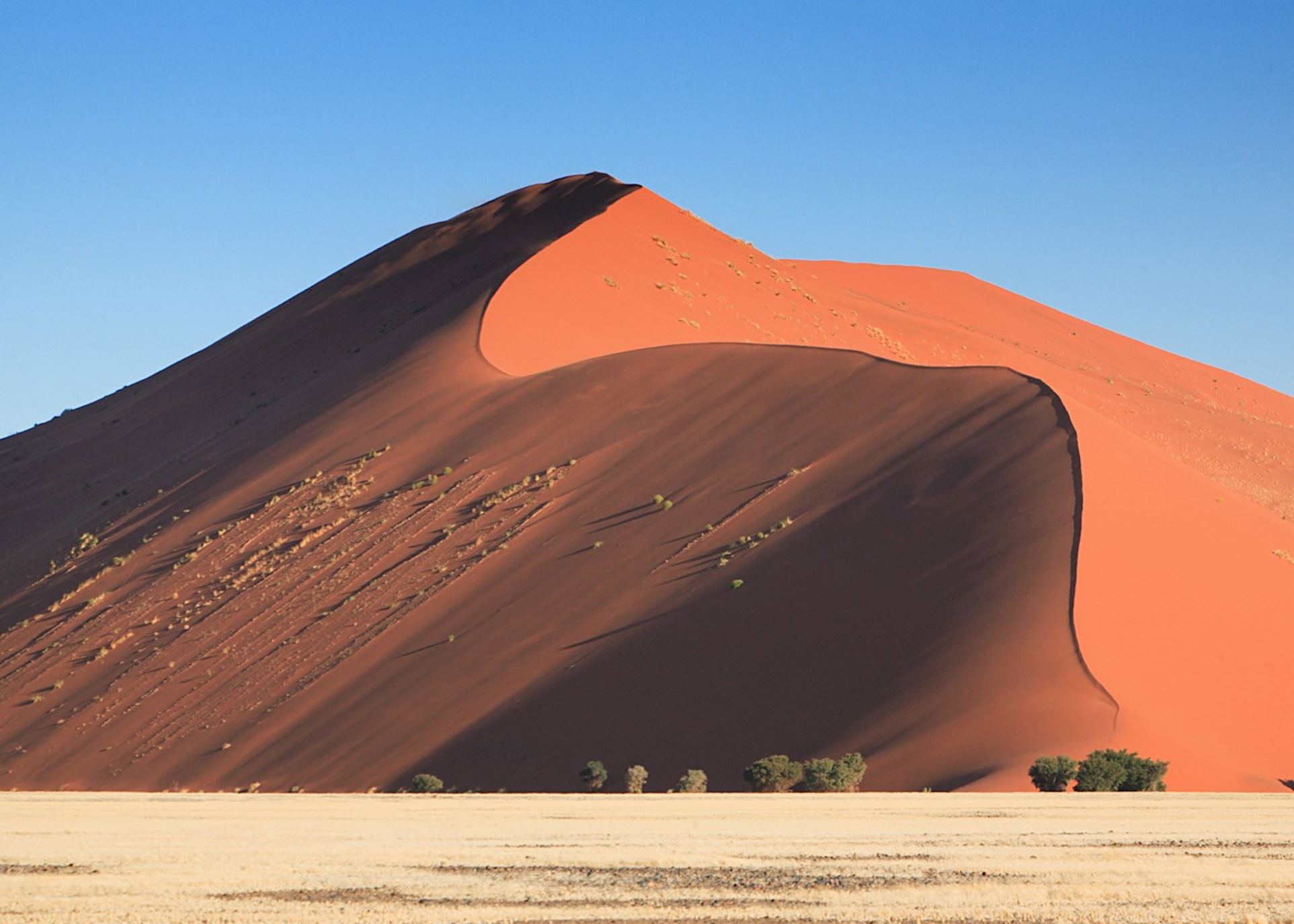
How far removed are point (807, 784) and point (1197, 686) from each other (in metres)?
6.41

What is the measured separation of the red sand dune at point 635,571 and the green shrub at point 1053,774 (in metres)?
0.53

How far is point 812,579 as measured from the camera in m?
29.9

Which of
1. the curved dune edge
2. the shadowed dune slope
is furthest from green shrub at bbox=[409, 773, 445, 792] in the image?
the curved dune edge

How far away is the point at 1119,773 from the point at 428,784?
37.1 feet

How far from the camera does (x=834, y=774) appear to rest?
78.8 feet

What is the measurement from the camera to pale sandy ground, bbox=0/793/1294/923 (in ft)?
37.6

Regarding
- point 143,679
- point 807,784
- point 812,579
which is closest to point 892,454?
point 812,579

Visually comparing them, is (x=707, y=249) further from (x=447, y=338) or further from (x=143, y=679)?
(x=143, y=679)

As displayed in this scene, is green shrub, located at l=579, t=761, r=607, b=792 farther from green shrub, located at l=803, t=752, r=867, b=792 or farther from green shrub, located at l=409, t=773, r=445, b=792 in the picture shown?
green shrub, located at l=803, t=752, r=867, b=792

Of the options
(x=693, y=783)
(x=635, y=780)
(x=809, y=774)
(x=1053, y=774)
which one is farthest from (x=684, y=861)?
(x=635, y=780)

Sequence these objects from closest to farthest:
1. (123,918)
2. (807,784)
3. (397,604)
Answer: (123,918)
(807,784)
(397,604)

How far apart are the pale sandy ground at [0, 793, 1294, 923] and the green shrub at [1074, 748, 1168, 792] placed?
2.66 feet

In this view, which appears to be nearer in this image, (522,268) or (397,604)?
(397,604)

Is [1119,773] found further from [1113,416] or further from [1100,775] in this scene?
[1113,416]
